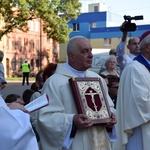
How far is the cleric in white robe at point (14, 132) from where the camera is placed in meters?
1.87

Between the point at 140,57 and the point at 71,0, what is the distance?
97.7 ft

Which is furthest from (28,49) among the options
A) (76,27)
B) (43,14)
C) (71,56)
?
(71,56)

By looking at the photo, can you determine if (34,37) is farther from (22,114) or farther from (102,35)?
(22,114)

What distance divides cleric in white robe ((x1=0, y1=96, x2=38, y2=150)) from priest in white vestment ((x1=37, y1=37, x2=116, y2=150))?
1579mm

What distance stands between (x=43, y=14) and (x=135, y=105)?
28221 millimetres

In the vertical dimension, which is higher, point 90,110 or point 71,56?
point 71,56

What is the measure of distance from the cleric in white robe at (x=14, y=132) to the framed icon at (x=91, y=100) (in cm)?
167

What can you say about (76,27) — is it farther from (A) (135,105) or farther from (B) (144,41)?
(A) (135,105)

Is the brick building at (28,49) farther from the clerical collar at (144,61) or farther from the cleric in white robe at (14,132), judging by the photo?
the cleric in white robe at (14,132)

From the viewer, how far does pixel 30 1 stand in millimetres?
30641

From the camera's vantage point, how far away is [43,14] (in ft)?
103

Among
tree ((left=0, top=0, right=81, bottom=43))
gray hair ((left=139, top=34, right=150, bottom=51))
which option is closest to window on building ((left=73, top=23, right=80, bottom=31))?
tree ((left=0, top=0, right=81, bottom=43))

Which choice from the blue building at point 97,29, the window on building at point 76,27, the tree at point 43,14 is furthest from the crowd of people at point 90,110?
the window on building at point 76,27

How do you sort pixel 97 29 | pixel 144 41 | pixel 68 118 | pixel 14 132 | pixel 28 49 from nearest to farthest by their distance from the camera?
pixel 14 132 → pixel 68 118 → pixel 144 41 → pixel 97 29 → pixel 28 49
